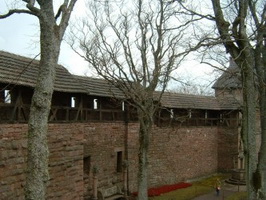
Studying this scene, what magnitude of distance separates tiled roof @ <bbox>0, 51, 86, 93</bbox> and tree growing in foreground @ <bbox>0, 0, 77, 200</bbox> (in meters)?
3.35

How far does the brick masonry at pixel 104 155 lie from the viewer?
10.9m

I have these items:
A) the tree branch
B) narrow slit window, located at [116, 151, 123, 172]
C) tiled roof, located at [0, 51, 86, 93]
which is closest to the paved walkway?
narrow slit window, located at [116, 151, 123, 172]

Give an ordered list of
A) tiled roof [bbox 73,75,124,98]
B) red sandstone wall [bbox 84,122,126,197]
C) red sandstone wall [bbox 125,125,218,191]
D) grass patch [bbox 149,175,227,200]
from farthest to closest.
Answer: red sandstone wall [bbox 125,125,218,191]
grass patch [bbox 149,175,227,200]
tiled roof [bbox 73,75,124,98]
red sandstone wall [bbox 84,122,126,197]

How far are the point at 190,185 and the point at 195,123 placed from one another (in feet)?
16.8

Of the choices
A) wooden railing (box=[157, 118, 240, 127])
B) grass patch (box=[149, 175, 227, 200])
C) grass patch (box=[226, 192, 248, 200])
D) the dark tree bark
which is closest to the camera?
the dark tree bark

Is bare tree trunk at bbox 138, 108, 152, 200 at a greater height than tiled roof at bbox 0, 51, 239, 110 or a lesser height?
lesser

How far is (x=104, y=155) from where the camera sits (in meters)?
18.3

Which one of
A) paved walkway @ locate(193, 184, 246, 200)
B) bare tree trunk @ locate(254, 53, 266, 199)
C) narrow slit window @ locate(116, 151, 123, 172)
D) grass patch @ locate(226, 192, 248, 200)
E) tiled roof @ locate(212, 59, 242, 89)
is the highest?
tiled roof @ locate(212, 59, 242, 89)

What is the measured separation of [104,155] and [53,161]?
5.88m

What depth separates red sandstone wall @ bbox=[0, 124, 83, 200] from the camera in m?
10.4

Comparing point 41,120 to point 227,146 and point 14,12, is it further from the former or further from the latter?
point 227,146

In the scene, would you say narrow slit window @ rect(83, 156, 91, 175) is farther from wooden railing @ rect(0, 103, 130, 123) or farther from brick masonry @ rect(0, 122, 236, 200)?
wooden railing @ rect(0, 103, 130, 123)

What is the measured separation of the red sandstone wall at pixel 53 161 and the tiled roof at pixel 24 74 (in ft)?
4.39

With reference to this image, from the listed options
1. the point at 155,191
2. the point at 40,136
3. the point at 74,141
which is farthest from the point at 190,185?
the point at 40,136
